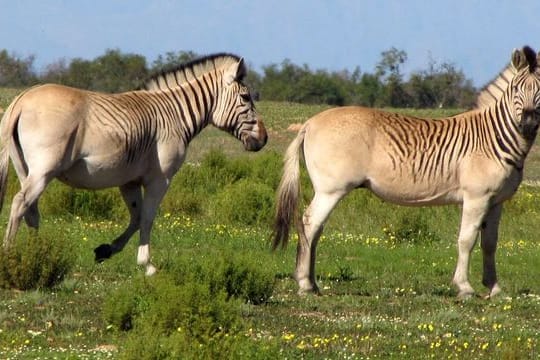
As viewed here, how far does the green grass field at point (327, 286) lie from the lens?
9156 mm

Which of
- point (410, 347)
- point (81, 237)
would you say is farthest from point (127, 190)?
point (410, 347)

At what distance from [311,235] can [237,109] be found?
7.00 ft

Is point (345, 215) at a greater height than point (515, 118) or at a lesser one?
lesser

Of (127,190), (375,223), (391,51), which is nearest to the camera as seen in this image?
(127,190)

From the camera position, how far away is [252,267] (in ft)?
36.2

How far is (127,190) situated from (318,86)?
70755 millimetres

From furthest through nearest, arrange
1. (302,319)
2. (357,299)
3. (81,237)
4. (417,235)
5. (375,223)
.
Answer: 1. (375,223)
2. (417,235)
3. (81,237)
4. (357,299)
5. (302,319)

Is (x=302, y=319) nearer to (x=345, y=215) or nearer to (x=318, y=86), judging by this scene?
(x=345, y=215)

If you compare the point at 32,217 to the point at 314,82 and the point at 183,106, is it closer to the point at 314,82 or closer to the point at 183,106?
the point at 183,106

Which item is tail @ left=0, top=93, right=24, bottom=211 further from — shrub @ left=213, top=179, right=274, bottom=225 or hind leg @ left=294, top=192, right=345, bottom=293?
shrub @ left=213, top=179, right=274, bottom=225

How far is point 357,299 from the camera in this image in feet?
38.1

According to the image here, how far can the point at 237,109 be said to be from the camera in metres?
Answer: 13.5

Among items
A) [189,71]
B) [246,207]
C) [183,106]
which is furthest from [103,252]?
[246,207]

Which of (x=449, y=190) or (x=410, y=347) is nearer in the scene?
(x=410, y=347)
